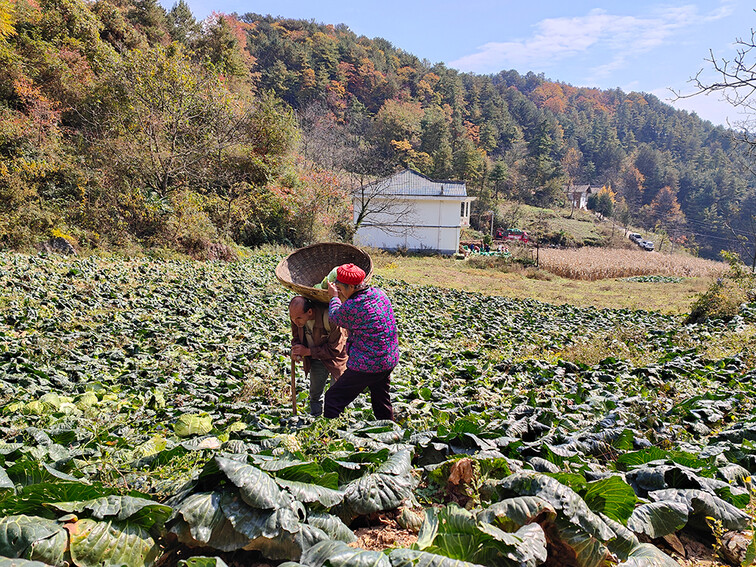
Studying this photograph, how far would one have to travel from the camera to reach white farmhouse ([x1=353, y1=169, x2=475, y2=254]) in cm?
3419

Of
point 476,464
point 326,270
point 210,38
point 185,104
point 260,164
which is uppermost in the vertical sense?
point 210,38

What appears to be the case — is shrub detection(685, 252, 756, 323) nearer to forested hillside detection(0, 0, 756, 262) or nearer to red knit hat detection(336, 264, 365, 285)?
forested hillside detection(0, 0, 756, 262)

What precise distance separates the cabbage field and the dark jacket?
0.59 meters

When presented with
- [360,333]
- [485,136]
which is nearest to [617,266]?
[360,333]

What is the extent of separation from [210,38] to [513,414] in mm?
35245

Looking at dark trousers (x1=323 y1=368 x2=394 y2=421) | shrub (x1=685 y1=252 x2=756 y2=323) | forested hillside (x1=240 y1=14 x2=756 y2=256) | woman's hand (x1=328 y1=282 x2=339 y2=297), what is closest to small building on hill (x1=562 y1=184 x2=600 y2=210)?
forested hillside (x1=240 y1=14 x2=756 y2=256)

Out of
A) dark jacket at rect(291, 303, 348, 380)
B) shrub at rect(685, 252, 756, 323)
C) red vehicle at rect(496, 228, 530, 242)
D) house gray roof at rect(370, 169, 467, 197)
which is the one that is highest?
house gray roof at rect(370, 169, 467, 197)

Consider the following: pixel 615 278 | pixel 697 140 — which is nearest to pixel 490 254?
pixel 615 278

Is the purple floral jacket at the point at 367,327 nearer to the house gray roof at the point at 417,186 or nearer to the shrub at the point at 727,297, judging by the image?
the shrub at the point at 727,297

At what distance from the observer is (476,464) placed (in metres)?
2.78

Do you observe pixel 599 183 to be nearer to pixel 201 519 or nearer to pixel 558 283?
pixel 558 283

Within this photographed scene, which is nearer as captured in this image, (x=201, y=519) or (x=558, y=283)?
(x=201, y=519)

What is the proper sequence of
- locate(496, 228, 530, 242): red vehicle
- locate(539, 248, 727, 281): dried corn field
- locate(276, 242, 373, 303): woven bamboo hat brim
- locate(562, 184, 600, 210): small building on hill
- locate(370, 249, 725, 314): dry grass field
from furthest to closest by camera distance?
1. locate(562, 184, 600, 210): small building on hill
2. locate(496, 228, 530, 242): red vehicle
3. locate(539, 248, 727, 281): dried corn field
4. locate(370, 249, 725, 314): dry grass field
5. locate(276, 242, 373, 303): woven bamboo hat brim

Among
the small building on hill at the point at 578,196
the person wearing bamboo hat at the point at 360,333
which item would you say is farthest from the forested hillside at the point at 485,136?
the person wearing bamboo hat at the point at 360,333
